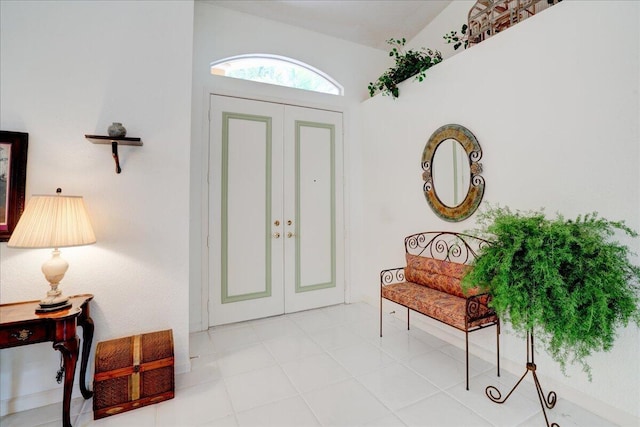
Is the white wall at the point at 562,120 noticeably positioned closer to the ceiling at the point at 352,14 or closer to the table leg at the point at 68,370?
the ceiling at the point at 352,14

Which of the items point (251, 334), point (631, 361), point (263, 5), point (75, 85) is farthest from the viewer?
point (263, 5)

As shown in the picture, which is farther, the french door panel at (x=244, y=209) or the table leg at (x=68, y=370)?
the french door panel at (x=244, y=209)

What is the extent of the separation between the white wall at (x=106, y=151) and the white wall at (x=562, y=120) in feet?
7.91

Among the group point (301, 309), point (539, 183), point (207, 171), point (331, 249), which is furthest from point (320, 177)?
point (539, 183)

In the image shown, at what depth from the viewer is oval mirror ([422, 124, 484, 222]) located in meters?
2.66

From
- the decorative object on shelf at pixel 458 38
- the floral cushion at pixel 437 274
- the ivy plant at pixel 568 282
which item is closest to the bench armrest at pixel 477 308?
the floral cushion at pixel 437 274

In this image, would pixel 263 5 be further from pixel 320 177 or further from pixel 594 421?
pixel 594 421

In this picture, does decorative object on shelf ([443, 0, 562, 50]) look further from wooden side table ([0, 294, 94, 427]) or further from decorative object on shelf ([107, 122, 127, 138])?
wooden side table ([0, 294, 94, 427])

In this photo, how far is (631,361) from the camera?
5.78ft

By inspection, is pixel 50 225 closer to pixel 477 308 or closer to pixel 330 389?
pixel 330 389

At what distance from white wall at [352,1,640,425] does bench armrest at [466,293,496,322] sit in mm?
353

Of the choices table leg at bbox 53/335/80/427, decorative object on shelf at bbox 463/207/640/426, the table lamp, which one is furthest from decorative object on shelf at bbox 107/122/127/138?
decorative object on shelf at bbox 463/207/640/426

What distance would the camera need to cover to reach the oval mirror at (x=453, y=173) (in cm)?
266

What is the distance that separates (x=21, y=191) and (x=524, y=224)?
3.17 m
